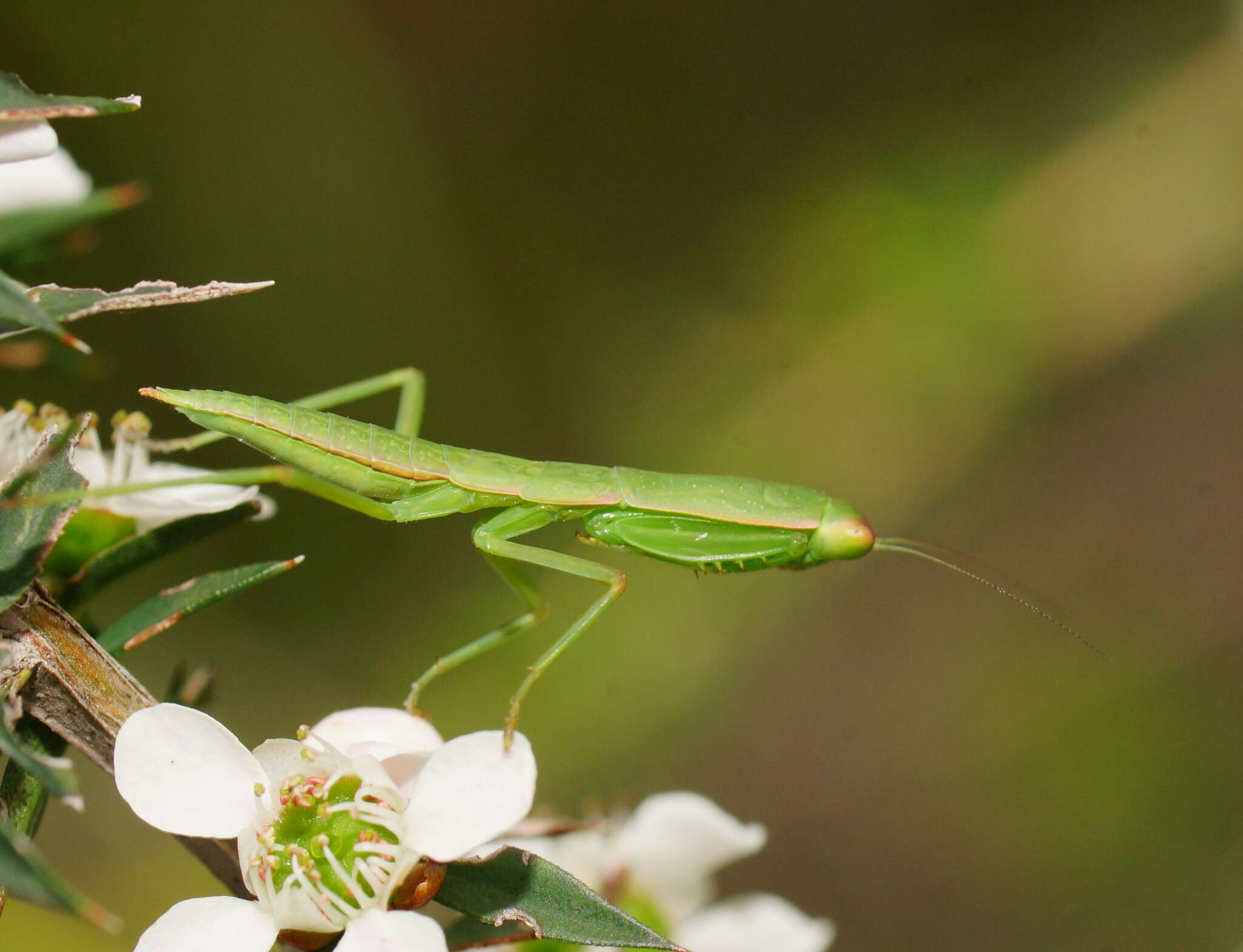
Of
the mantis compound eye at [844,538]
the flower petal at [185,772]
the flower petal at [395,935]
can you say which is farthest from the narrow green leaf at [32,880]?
the mantis compound eye at [844,538]

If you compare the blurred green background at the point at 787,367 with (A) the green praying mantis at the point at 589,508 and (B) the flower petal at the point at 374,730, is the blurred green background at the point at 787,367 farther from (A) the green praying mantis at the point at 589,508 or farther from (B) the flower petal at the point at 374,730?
(B) the flower petal at the point at 374,730

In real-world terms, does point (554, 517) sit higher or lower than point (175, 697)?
higher

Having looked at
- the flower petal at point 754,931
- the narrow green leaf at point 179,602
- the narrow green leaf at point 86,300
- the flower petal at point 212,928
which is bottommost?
the flower petal at point 212,928

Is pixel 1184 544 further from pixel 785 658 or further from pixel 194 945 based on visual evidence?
pixel 194 945

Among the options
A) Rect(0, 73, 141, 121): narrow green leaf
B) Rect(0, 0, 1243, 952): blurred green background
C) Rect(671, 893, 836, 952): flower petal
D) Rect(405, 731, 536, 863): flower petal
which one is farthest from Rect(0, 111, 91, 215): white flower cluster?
Rect(0, 0, 1243, 952): blurred green background

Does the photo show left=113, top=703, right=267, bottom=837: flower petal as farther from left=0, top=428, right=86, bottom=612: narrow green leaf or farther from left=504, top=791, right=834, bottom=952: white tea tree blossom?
left=504, top=791, right=834, bottom=952: white tea tree blossom

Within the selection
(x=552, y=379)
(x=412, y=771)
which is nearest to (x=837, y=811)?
(x=552, y=379)

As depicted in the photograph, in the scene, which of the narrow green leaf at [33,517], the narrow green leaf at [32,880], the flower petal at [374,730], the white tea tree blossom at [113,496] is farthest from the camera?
the white tea tree blossom at [113,496]
